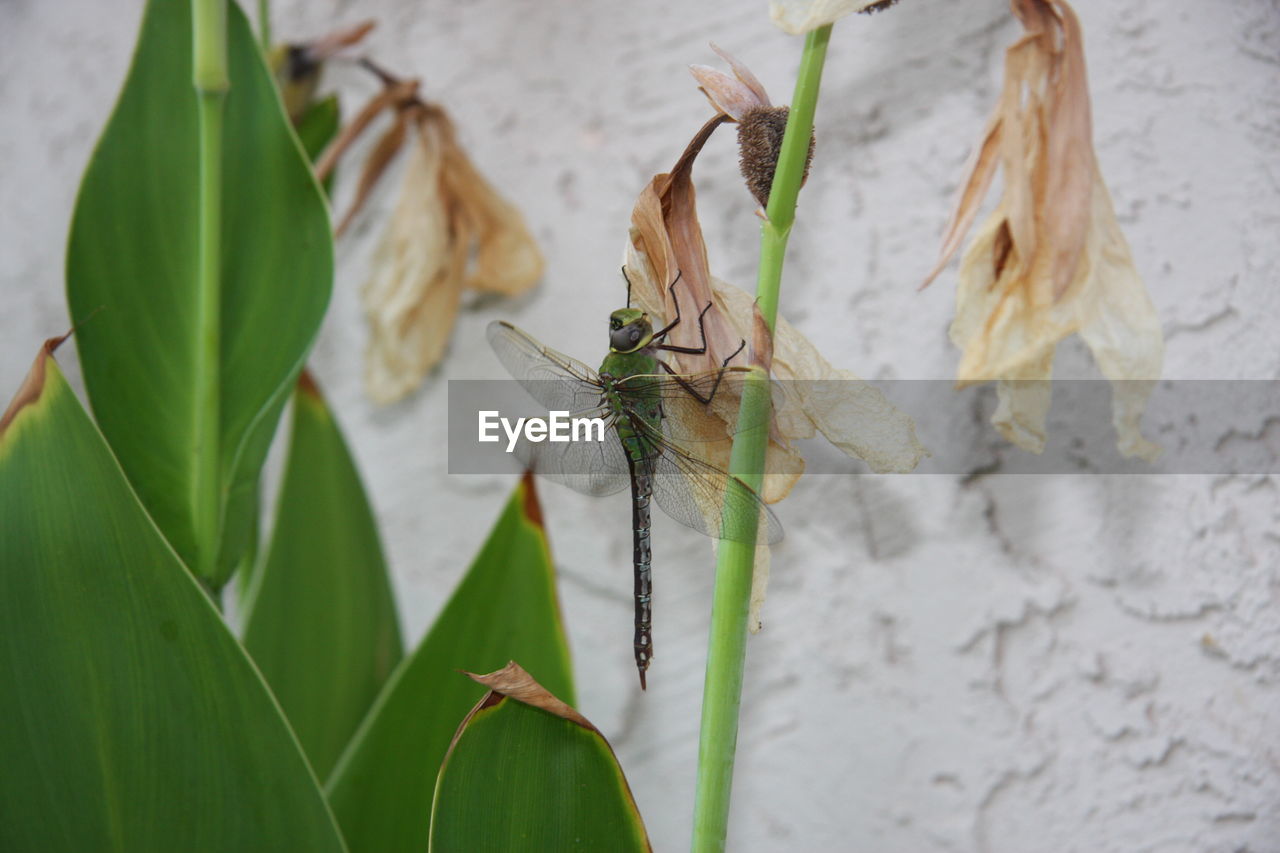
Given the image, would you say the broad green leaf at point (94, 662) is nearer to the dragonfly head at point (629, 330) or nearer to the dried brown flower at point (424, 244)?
the dragonfly head at point (629, 330)

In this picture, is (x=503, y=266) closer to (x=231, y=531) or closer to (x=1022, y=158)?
(x=231, y=531)

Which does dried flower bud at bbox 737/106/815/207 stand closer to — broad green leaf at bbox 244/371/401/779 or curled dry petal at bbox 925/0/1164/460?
curled dry petal at bbox 925/0/1164/460

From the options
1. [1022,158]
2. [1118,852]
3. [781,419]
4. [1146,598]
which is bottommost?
[1118,852]

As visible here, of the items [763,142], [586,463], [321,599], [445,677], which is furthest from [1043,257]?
[321,599]

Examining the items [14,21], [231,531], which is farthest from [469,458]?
[14,21]

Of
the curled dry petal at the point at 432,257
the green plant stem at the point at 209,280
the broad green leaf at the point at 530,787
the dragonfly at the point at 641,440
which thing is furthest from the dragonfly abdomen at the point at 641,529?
the curled dry petal at the point at 432,257

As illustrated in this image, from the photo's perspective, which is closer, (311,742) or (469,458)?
(311,742)
